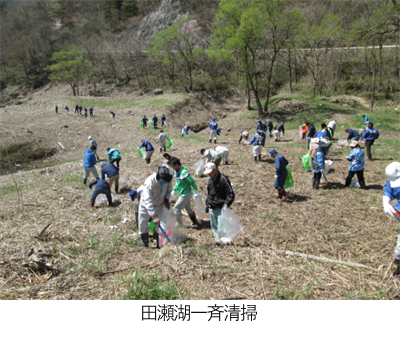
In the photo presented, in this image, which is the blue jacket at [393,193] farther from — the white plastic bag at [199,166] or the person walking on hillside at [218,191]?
the white plastic bag at [199,166]

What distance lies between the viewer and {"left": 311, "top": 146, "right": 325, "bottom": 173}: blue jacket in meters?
6.62

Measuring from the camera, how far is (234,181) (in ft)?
26.6

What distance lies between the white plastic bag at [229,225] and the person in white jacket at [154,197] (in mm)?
1059

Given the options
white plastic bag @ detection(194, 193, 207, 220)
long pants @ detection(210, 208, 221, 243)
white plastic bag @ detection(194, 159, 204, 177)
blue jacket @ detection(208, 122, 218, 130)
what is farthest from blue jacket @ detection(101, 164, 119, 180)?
blue jacket @ detection(208, 122, 218, 130)

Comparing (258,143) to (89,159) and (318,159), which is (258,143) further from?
(89,159)

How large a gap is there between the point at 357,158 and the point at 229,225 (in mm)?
4650

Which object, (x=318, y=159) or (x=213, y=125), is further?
(x=213, y=125)

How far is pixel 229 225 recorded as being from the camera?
13.1 ft

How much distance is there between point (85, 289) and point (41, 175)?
985cm

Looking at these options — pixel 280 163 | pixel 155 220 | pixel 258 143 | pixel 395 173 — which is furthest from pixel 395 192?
pixel 258 143

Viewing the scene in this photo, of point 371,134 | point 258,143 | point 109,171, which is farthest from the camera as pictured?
point 258,143

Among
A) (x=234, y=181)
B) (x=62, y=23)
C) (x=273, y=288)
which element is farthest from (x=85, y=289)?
(x=62, y=23)

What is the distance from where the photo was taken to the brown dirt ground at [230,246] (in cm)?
297
